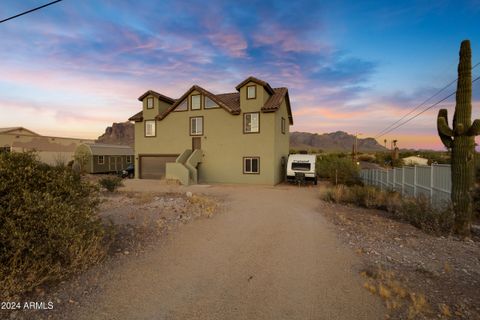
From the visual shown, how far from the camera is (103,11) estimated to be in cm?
891

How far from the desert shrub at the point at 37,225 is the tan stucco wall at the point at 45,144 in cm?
4046

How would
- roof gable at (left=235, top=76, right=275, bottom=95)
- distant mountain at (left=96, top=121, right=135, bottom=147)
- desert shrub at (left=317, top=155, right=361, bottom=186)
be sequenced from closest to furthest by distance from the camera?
desert shrub at (left=317, top=155, right=361, bottom=186)
roof gable at (left=235, top=76, right=275, bottom=95)
distant mountain at (left=96, top=121, right=135, bottom=147)

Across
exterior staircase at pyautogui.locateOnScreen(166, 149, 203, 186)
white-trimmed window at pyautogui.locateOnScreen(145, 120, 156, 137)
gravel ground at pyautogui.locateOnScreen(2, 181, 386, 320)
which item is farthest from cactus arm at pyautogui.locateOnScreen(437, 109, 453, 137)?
white-trimmed window at pyautogui.locateOnScreen(145, 120, 156, 137)

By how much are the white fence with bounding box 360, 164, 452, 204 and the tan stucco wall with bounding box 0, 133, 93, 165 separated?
42193 mm

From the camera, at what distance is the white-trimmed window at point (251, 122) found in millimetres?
22719

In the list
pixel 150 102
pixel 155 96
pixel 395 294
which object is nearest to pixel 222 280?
pixel 395 294

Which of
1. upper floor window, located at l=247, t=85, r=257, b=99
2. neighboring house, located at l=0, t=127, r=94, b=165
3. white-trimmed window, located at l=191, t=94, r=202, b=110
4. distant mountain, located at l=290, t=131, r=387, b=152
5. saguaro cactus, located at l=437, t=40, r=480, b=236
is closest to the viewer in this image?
saguaro cactus, located at l=437, t=40, r=480, b=236

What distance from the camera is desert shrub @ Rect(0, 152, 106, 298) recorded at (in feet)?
12.0

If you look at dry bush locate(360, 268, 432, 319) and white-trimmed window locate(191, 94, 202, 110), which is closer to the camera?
dry bush locate(360, 268, 432, 319)

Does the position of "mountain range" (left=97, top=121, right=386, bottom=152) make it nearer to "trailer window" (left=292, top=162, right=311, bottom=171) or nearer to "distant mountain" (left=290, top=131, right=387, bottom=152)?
"distant mountain" (left=290, top=131, right=387, bottom=152)

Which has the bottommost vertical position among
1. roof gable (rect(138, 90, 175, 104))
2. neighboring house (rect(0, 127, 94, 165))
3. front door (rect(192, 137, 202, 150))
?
front door (rect(192, 137, 202, 150))

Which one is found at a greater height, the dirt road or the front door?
the front door

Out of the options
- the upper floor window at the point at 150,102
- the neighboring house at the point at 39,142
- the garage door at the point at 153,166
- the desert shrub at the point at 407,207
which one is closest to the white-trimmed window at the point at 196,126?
the garage door at the point at 153,166

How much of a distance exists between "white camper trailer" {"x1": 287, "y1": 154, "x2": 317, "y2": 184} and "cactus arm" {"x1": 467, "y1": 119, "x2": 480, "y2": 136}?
14.1m
